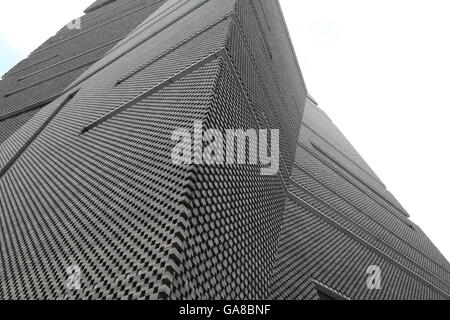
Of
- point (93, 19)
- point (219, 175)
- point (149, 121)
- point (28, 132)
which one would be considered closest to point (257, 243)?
point (219, 175)

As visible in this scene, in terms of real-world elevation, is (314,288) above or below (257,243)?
below

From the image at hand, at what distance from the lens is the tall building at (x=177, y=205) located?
11.8ft

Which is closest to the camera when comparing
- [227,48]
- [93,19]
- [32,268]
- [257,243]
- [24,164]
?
[32,268]

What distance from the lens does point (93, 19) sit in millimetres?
34031

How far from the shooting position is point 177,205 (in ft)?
12.3

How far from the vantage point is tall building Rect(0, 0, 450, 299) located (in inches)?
142

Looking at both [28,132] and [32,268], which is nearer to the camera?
[32,268]

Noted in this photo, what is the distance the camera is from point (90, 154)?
6.53 metres

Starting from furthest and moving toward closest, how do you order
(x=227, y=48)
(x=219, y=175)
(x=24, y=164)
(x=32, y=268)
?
(x=24, y=164) < (x=227, y=48) < (x=219, y=175) < (x=32, y=268)
